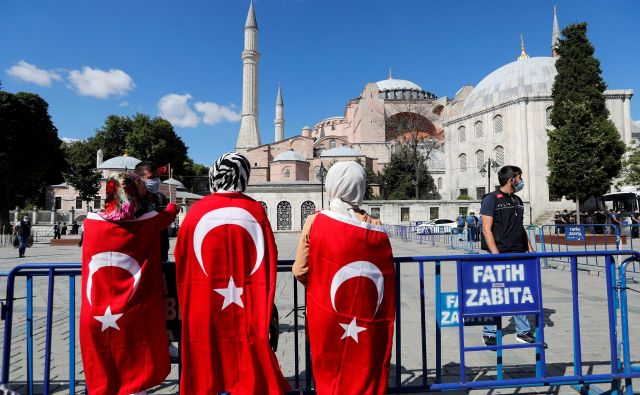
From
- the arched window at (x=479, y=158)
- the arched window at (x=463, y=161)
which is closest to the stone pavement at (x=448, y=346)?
the arched window at (x=479, y=158)

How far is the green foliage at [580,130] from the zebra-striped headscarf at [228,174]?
90.2 ft

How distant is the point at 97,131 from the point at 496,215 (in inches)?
2137

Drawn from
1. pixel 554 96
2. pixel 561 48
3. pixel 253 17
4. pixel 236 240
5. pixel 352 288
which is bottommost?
pixel 352 288

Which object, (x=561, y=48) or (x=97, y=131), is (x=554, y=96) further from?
(x=97, y=131)

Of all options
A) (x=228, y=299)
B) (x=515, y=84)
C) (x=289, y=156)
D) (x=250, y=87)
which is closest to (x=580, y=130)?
(x=515, y=84)

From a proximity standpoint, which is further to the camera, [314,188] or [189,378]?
[314,188]

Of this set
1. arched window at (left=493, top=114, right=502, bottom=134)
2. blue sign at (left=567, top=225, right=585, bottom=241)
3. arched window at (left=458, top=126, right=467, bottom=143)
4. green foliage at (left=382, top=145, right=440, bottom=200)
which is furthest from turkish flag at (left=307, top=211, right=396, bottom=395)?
arched window at (left=458, top=126, right=467, bottom=143)

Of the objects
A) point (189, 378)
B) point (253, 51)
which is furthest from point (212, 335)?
point (253, 51)

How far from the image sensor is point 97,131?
49312mm

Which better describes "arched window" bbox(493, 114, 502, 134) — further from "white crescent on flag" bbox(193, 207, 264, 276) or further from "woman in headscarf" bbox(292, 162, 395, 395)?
"white crescent on flag" bbox(193, 207, 264, 276)

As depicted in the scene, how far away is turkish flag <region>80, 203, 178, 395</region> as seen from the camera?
99.6 inches

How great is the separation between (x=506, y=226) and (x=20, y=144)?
37707 mm

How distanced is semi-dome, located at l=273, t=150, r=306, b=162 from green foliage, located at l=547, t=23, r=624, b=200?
2724 cm

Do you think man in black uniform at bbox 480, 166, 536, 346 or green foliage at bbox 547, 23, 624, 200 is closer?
man in black uniform at bbox 480, 166, 536, 346
